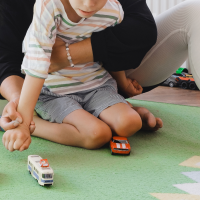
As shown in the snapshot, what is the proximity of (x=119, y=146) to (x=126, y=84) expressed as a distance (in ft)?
1.17

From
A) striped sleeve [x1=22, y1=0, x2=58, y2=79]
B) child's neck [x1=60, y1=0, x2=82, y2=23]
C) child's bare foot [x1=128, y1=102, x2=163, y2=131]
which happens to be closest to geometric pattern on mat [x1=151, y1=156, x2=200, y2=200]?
child's bare foot [x1=128, y1=102, x2=163, y2=131]

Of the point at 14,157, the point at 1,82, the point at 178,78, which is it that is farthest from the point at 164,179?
the point at 178,78

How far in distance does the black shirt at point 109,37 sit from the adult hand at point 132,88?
0.15 m

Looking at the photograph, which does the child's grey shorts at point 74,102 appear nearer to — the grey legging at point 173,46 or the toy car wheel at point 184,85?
the grey legging at point 173,46

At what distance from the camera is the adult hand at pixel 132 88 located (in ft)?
3.68

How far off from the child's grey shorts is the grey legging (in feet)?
0.72

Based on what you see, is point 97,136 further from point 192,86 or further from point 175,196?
point 192,86

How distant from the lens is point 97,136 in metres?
0.82

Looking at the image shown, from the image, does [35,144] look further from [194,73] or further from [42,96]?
[194,73]

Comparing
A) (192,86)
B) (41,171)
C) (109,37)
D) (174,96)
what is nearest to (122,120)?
(109,37)

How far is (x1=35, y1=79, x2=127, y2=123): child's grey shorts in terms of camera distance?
0.91 meters

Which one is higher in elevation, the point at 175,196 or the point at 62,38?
the point at 62,38

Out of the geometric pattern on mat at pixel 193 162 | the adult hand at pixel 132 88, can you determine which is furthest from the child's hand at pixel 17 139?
the adult hand at pixel 132 88

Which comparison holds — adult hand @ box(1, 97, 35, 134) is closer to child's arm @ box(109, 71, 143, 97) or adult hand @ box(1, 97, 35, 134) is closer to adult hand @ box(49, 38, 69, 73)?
adult hand @ box(49, 38, 69, 73)
